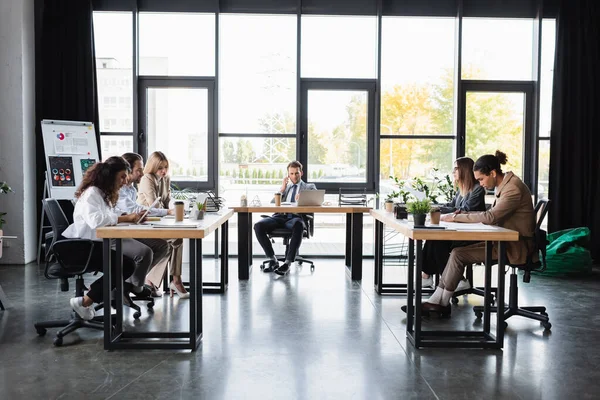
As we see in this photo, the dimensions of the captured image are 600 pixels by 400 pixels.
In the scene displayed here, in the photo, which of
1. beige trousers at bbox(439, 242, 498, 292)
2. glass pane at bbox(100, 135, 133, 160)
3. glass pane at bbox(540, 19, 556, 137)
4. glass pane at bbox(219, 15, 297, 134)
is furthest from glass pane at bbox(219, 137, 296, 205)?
beige trousers at bbox(439, 242, 498, 292)

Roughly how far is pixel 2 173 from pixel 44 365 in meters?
4.13

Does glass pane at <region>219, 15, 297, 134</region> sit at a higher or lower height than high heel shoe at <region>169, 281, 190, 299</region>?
higher

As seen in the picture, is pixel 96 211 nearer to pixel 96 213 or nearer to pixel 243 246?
pixel 96 213

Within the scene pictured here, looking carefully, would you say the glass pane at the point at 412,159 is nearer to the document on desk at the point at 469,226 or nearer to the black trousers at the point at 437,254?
the black trousers at the point at 437,254

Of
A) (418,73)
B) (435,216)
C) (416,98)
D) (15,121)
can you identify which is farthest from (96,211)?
(418,73)

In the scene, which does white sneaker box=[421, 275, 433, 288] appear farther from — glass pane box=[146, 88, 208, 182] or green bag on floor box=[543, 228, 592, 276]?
glass pane box=[146, 88, 208, 182]

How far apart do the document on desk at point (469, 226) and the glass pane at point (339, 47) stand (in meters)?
3.88

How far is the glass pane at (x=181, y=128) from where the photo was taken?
7.69 meters

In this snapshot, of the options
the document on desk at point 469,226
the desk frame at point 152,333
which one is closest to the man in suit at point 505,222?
the document on desk at point 469,226

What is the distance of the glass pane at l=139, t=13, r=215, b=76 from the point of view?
7.59 metres

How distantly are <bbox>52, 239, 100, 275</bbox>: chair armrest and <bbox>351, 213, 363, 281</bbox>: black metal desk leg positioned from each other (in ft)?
10.0

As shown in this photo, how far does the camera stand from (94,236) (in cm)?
→ 406

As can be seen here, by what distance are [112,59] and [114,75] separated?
Answer: 0.20m

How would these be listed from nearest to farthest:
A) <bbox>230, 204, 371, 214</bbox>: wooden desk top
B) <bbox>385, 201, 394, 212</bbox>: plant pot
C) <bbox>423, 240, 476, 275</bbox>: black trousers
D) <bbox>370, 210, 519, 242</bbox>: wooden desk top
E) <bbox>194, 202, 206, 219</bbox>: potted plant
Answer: <bbox>370, 210, 519, 242</bbox>: wooden desk top → <bbox>194, 202, 206, 219</bbox>: potted plant → <bbox>423, 240, 476, 275</bbox>: black trousers → <bbox>385, 201, 394, 212</bbox>: plant pot → <bbox>230, 204, 371, 214</bbox>: wooden desk top
